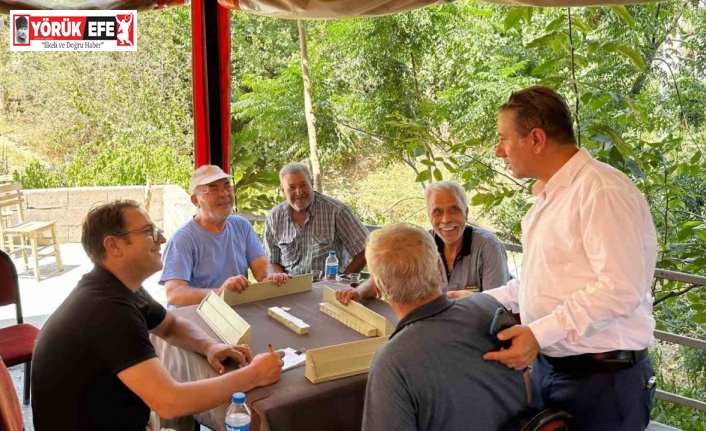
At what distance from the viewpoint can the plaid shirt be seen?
A: 3521 mm

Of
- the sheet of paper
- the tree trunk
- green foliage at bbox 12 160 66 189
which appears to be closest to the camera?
the sheet of paper

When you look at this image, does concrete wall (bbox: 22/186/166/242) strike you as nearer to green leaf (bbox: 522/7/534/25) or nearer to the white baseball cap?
the white baseball cap

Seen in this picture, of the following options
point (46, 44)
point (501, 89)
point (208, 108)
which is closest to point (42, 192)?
point (46, 44)

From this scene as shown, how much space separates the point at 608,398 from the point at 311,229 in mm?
2105

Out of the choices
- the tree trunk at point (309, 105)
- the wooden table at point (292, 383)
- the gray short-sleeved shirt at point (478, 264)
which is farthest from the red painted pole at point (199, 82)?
the tree trunk at point (309, 105)

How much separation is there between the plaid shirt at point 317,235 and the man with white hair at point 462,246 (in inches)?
31.9

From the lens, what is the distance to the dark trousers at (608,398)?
1652mm

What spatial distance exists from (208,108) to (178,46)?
526 centimetres

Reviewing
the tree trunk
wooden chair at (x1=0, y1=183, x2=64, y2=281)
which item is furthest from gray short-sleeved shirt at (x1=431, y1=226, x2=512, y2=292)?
wooden chair at (x1=0, y1=183, x2=64, y2=281)

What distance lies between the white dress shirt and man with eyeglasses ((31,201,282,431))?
80 centimetres

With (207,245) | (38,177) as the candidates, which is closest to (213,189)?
(207,245)

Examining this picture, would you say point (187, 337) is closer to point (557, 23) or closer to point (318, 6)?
point (318, 6)

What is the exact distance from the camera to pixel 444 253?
282cm

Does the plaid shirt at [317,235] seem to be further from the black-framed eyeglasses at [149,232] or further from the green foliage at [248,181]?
the black-framed eyeglasses at [149,232]
